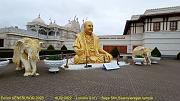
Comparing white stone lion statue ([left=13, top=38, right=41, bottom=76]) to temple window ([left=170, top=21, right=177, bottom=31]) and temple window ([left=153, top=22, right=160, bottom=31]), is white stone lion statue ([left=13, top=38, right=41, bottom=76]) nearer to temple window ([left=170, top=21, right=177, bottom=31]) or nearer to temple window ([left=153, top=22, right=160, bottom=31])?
temple window ([left=153, top=22, right=160, bottom=31])

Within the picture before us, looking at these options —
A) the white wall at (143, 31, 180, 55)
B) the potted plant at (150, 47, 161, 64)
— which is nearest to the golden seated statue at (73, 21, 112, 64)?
the potted plant at (150, 47, 161, 64)

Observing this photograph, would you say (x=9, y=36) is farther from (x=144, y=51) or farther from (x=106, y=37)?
(x=144, y=51)

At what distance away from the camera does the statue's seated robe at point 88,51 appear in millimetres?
11873

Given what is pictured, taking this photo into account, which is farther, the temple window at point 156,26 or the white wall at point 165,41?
the temple window at point 156,26

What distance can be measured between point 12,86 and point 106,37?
968 inches

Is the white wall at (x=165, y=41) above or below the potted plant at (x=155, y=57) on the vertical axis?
above

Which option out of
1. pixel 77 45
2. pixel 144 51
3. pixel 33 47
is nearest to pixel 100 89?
pixel 33 47

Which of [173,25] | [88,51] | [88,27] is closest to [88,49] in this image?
[88,51]

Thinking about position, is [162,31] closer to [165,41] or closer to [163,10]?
[165,41]

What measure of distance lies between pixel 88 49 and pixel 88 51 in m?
0.17

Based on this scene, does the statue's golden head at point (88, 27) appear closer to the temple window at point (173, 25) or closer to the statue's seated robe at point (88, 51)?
the statue's seated robe at point (88, 51)

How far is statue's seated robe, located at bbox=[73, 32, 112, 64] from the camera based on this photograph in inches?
467

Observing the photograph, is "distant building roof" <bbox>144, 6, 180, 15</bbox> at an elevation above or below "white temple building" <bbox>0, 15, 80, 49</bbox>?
above

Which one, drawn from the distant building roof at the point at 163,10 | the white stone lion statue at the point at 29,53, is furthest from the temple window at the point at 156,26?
the white stone lion statue at the point at 29,53
